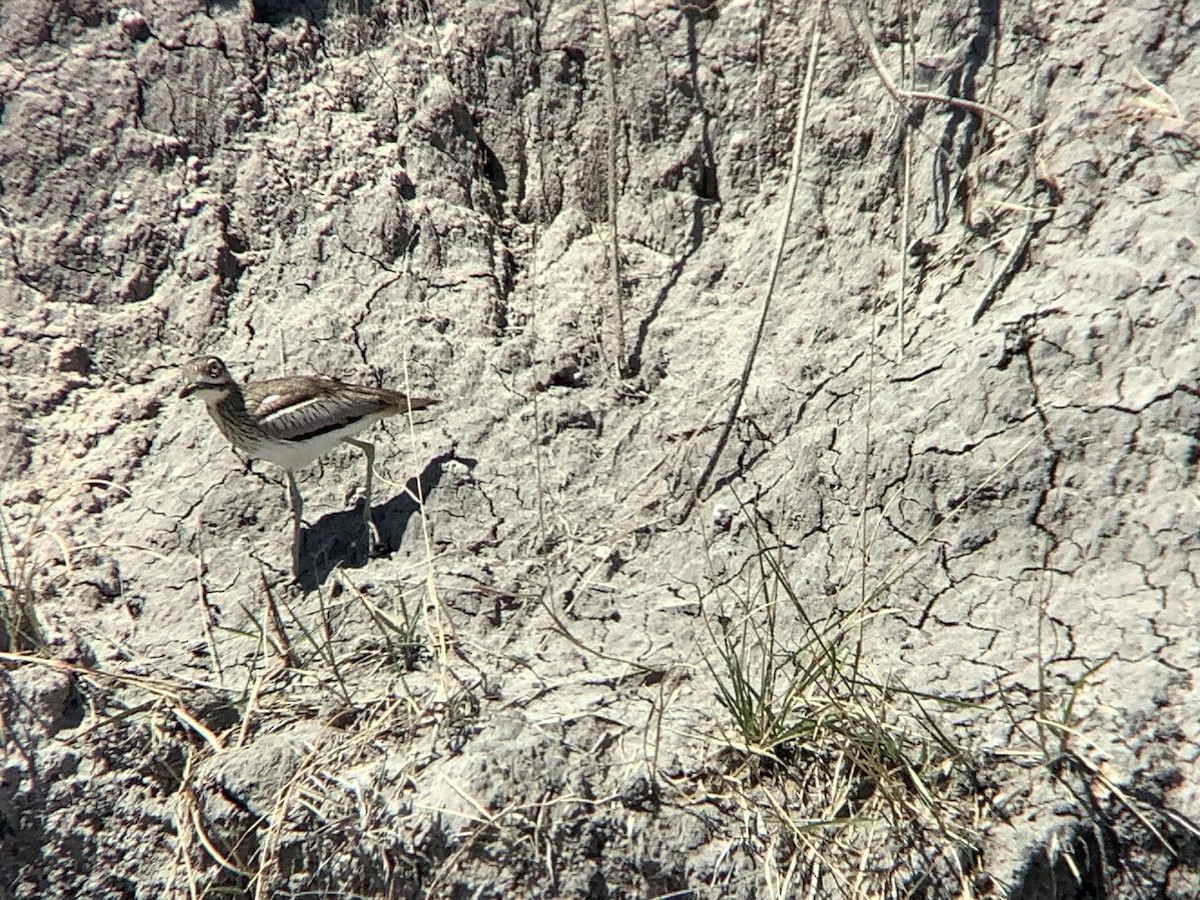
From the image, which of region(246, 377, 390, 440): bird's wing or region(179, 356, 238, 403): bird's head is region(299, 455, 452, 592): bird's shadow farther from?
region(179, 356, 238, 403): bird's head

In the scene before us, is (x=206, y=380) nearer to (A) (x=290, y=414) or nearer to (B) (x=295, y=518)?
(A) (x=290, y=414)

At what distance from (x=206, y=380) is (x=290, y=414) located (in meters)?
0.30

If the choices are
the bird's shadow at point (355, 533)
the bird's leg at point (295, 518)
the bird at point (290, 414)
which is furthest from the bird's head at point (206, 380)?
the bird's shadow at point (355, 533)

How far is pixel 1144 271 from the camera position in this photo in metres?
3.31

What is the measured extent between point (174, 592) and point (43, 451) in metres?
0.81

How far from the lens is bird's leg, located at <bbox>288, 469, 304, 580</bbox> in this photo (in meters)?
3.68

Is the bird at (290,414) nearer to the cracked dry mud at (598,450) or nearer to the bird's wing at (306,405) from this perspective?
the bird's wing at (306,405)

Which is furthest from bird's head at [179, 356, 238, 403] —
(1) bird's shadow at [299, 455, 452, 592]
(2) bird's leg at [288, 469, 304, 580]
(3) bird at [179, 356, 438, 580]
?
(1) bird's shadow at [299, 455, 452, 592]

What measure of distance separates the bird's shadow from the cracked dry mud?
15mm

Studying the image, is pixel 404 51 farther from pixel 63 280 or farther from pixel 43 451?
pixel 43 451

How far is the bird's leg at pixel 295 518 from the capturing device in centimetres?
368

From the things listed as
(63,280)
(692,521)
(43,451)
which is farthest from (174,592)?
(692,521)

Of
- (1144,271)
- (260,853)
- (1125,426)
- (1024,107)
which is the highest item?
(1024,107)

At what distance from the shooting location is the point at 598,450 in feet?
12.5
